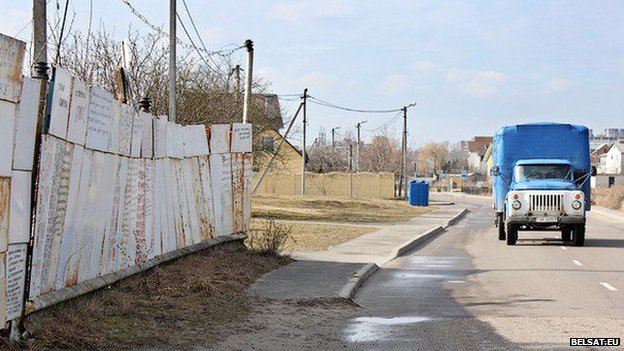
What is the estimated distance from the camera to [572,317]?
11.1 metres

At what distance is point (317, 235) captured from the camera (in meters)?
27.4

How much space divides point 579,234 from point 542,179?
6.25 ft

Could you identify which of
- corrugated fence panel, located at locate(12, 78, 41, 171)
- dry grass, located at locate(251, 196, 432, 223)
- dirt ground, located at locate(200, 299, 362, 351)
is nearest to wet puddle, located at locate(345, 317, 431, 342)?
dirt ground, located at locate(200, 299, 362, 351)

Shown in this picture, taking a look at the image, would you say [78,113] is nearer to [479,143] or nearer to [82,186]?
[82,186]

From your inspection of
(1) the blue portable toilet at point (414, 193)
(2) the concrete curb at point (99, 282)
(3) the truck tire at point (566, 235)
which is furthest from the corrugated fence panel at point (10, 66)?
(1) the blue portable toilet at point (414, 193)

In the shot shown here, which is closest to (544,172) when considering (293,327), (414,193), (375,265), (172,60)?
(375,265)

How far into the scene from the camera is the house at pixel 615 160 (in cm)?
13038

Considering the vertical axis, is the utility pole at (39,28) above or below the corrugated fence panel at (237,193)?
above

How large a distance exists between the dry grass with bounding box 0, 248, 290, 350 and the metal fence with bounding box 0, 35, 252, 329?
0.83ft

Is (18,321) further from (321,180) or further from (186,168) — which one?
(321,180)

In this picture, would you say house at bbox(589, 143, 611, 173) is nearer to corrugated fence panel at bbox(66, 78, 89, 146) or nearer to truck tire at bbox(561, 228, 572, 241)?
truck tire at bbox(561, 228, 572, 241)

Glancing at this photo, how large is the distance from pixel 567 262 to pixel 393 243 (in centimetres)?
668

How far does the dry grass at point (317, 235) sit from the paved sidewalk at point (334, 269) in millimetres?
474

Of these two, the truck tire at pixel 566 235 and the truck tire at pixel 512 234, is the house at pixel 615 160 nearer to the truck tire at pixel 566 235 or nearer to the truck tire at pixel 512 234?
the truck tire at pixel 566 235
